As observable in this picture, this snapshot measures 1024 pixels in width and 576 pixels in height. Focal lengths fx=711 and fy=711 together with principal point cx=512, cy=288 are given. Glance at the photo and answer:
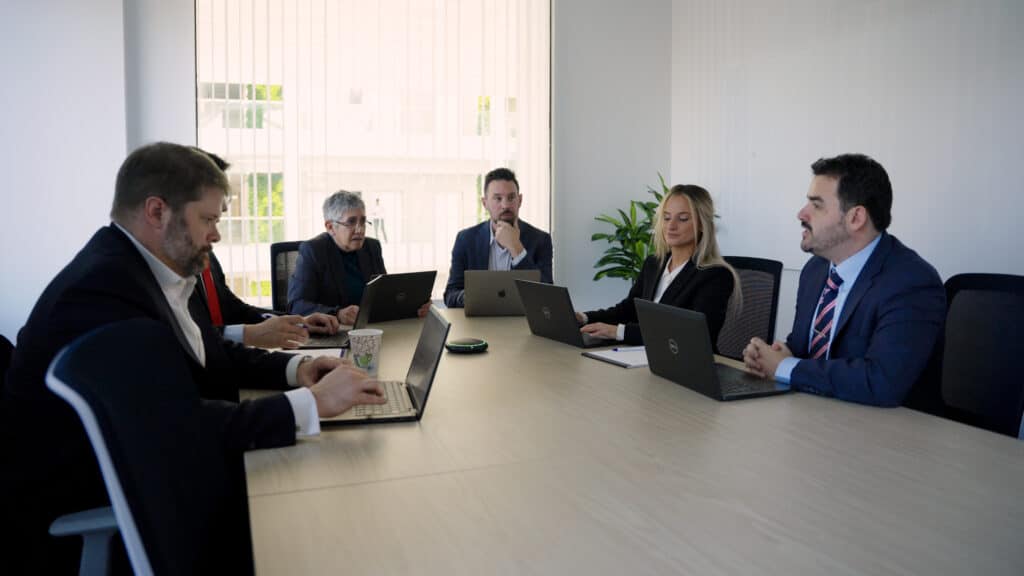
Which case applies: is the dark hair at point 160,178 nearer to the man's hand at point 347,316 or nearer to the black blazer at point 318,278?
the man's hand at point 347,316

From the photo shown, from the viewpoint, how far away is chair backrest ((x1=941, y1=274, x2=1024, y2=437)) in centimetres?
206

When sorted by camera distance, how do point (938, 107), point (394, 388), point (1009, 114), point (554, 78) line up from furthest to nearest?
point (554, 78), point (938, 107), point (1009, 114), point (394, 388)

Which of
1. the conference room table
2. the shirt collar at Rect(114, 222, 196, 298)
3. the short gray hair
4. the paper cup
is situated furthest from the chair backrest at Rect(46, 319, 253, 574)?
the short gray hair

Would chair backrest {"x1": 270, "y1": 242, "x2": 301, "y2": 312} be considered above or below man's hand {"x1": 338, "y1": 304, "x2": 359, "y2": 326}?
above

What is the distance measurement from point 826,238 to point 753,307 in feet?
3.22

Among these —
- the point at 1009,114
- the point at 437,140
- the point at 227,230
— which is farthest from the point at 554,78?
the point at 1009,114

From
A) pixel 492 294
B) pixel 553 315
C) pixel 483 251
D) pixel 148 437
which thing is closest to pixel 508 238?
pixel 483 251

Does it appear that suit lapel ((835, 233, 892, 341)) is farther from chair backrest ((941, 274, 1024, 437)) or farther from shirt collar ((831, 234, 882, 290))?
chair backrest ((941, 274, 1024, 437))

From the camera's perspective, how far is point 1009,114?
321 cm

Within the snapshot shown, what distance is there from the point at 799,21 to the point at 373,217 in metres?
3.13

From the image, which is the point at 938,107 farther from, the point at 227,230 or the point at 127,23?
the point at 127,23

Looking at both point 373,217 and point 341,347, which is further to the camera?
point 373,217

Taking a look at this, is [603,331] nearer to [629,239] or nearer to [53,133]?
[629,239]

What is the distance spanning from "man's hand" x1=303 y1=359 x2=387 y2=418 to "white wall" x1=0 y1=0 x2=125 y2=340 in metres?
3.72
